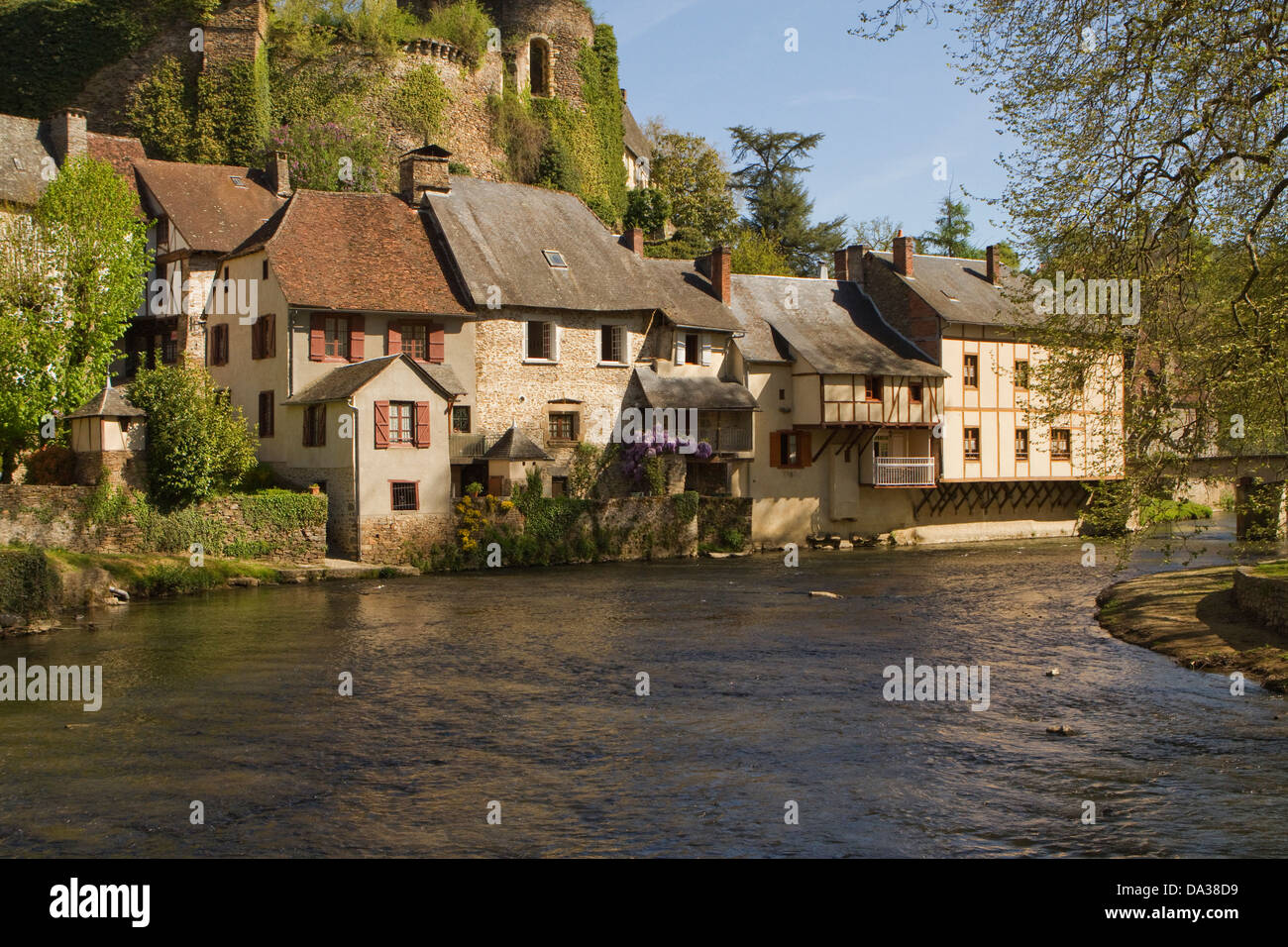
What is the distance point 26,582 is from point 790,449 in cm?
2755

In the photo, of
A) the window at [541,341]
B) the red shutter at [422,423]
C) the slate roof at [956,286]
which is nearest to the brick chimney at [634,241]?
the window at [541,341]

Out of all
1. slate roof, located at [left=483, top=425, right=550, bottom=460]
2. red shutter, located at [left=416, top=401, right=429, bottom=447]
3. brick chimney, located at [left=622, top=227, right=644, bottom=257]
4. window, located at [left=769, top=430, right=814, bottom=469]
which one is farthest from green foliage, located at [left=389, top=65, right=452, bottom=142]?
red shutter, located at [left=416, top=401, right=429, bottom=447]

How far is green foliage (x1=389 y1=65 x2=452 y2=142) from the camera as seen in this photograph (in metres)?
55.1

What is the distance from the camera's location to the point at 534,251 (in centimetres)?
4322

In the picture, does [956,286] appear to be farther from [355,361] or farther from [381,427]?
[381,427]

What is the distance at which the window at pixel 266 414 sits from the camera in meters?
37.4

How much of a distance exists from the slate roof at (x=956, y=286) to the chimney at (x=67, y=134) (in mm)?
30159

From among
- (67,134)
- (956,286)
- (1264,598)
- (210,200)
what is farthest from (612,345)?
(1264,598)

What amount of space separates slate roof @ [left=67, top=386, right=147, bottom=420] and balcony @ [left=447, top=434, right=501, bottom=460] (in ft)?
32.2

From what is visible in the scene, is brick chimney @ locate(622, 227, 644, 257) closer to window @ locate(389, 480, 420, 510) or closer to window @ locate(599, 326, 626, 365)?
window @ locate(599, 326, 626, 365)

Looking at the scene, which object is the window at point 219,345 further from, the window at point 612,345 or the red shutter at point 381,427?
the window at point 612,345

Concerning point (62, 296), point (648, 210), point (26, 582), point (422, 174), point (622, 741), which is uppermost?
point (648, 210)

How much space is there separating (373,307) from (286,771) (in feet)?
85.5
